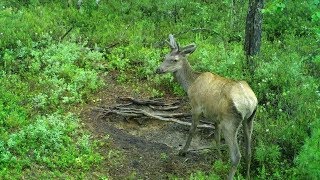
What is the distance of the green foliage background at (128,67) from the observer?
936cm

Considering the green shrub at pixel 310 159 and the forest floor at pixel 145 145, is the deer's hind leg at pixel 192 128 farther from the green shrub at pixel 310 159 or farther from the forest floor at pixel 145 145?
the green shrub at pixel 310 159

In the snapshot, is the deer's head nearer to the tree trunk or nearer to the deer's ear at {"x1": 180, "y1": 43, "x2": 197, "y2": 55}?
the deer's ear at {"x1": 180, "y1": 43, "x2": 197, "y2": 55}

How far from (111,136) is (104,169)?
1.30 metres

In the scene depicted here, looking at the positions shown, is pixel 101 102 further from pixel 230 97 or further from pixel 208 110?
pixel 230 97

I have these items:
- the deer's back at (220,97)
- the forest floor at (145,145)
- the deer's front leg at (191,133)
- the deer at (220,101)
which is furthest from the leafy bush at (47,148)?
the deer's back at (220,97)

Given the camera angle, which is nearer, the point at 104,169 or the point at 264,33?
the point at 104,169

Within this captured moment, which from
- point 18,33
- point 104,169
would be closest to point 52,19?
point 18,33

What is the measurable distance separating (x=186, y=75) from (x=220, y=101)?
1.64 metres

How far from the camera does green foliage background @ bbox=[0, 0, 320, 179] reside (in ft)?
30.7

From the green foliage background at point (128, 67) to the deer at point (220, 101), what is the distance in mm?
607

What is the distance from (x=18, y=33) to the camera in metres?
14.0

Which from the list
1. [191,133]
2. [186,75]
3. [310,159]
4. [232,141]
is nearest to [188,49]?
[186,75]

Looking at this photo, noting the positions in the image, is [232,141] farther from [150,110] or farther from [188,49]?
[150,110]

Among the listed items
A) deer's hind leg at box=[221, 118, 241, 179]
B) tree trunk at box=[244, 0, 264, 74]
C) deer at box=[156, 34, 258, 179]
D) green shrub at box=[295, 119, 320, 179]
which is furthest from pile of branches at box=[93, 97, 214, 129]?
green shrub at box=[295, 119, 320, 179]
